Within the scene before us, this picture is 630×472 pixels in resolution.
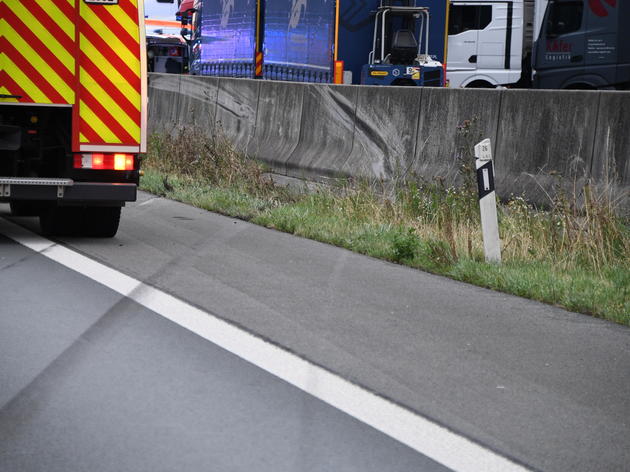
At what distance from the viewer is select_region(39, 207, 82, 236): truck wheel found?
10.9m

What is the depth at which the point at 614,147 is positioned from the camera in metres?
10.6

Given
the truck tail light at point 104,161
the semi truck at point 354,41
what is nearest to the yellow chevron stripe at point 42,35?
the truck tail light at point 104,161

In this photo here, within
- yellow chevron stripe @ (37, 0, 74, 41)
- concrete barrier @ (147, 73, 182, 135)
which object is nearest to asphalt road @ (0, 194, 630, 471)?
yellow chevron stripe @ (37, 0, 74, 41)

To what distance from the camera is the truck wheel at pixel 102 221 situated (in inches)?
426

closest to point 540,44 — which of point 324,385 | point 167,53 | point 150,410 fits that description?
point 167,53

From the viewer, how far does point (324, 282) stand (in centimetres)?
877

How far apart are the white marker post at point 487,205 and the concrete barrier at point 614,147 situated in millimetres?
1108

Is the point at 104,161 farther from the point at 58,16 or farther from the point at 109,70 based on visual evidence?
the point at 58,16

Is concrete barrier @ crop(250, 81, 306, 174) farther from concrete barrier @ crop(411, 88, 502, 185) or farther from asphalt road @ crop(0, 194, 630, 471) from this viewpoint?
asphalt road @ crop(0, 194, 630, 471)

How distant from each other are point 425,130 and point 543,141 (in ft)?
6.61

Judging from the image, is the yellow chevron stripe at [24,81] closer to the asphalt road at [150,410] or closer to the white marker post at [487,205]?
the asphalt road at [150,410]

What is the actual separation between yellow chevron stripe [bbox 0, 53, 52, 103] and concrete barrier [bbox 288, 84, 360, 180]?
5.03 meters

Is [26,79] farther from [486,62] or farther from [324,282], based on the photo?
[486,62]

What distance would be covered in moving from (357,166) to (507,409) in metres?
9.06
